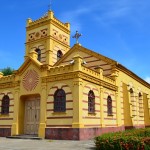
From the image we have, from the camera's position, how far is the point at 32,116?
22703 mm

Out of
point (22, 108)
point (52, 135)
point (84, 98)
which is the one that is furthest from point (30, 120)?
point (84, 98)

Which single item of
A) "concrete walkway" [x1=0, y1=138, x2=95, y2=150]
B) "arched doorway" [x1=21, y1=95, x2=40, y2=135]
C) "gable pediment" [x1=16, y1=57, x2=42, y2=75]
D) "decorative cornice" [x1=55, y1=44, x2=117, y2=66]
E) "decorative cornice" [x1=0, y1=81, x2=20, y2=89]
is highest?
"decorative cornice" [x1=55, y1=44, x2=117, y2=66]

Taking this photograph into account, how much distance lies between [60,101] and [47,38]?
1302cm

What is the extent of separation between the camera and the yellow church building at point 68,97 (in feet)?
64.5

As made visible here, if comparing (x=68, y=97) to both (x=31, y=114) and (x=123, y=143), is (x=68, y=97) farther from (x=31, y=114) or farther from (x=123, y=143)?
(x=123, y=143)

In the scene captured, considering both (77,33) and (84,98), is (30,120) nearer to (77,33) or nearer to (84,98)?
(84,98)

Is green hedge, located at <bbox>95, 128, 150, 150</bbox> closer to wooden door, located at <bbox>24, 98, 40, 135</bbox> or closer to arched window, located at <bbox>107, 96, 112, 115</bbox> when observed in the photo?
wooden door, located at <bbox>24, 98, 40, 135</bbox>

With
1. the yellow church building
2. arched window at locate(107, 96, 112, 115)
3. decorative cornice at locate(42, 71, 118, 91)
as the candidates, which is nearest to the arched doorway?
the yellow church building

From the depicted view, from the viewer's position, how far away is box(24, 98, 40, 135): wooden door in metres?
22.2

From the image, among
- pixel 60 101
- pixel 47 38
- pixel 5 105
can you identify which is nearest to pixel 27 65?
pixel 5 105

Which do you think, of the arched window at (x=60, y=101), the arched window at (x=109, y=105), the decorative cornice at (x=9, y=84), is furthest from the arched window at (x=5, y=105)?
the arched window at (x=109, y=105)

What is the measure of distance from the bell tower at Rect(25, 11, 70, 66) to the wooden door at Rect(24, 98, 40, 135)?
8.47 m

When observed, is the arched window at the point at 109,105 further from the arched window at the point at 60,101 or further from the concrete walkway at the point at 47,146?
the concrete walkway at the point at 47,146

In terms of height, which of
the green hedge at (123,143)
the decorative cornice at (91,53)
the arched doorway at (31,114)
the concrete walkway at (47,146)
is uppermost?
the decorative cornice at (91,53)
